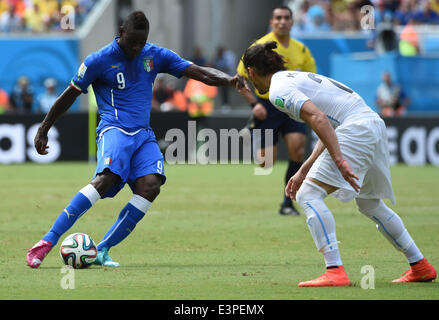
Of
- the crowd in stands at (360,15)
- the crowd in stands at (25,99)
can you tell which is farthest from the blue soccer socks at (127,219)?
the crowd in stands at (360,15)

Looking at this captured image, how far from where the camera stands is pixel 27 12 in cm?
2902

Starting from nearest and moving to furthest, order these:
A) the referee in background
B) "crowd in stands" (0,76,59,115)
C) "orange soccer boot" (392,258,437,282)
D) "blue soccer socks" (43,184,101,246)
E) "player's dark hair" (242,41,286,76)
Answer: "player's dark hair" (242,41,286,76) < "orange soccer boot" (392,258,437,282) < "blue soccer socks" (43,184,101,246) < the referee in background < "crowd in stands" (0,76,59,115)

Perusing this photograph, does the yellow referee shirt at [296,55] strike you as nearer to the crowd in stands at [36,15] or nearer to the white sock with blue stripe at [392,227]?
the white sock with blue stripe at [392,227]

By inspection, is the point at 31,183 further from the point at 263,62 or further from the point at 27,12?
the point at 27,12

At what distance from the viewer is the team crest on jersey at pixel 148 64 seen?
789cm

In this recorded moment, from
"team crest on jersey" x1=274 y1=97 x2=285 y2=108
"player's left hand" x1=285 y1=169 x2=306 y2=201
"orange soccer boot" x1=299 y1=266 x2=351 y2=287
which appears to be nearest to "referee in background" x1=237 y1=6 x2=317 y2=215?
"player's left hand" x1=285 y1=169 x2=306 y2=201

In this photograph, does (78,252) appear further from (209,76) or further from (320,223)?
(320,223)

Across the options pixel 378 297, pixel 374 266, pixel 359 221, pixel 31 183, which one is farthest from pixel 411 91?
pixel 378 297

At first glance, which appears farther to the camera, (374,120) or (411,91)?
(411,91)

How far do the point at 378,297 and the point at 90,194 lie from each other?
108 inches

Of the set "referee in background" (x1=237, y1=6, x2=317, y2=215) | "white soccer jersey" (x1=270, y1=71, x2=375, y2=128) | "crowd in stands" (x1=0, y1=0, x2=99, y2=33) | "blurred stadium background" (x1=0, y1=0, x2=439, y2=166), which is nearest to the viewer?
"white soccer jersey" (x1=270, y1=71, x2=375, y2=128)

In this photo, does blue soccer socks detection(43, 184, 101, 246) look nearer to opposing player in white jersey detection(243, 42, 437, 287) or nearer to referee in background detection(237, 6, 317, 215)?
opposing player in white jersey detection(243, 42, 437, 287)

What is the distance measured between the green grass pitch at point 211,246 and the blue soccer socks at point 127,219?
292mm

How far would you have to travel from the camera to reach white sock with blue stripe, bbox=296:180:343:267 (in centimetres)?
644
